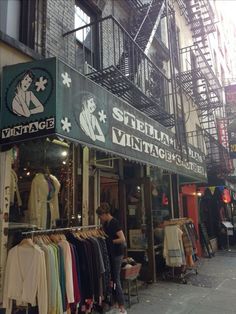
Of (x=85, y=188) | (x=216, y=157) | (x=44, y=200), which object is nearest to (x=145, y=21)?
(x=85, y=188)

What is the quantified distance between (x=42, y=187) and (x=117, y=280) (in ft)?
7.26

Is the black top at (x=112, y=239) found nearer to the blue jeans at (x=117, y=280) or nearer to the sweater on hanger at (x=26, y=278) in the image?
the blue jeans at (x=117, y=280)

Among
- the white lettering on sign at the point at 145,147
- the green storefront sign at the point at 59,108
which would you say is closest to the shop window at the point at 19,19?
the green storefront sign at the point at 59,108

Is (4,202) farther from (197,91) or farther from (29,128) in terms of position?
(197,91)

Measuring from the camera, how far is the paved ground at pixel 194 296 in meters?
7.01

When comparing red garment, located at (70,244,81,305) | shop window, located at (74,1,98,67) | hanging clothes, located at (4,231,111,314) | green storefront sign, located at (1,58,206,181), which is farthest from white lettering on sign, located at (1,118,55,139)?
shop window, located at (74,1,98,67)

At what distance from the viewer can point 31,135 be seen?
4.59m

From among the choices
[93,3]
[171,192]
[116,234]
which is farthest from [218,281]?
[93,3]

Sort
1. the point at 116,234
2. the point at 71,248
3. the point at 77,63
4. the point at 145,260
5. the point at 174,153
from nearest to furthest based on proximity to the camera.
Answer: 1. the point at 71,248
2. the point at 116,234
3. the point at 77,63
4. the point at 174,153
5. the point at 145,260

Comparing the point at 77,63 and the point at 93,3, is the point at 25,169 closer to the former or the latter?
the point at 77,63

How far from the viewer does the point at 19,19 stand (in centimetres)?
664

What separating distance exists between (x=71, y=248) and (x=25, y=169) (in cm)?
167

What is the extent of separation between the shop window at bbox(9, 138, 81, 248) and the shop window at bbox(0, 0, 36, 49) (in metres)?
2.01

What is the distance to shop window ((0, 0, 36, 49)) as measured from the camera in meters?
6.33
